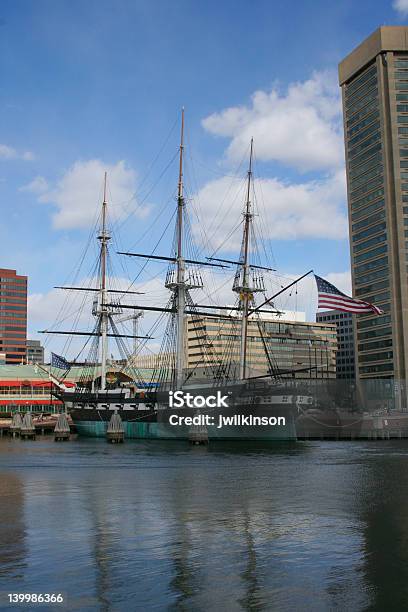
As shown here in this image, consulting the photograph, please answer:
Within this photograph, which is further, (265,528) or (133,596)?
(265,528)

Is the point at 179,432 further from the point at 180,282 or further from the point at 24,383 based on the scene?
the point at 24,383

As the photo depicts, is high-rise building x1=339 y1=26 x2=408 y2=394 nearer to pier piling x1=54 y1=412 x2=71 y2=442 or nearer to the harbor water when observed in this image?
pier piling x1=54 y1=412 x2=71 y2=442

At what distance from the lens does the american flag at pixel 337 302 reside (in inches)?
2539

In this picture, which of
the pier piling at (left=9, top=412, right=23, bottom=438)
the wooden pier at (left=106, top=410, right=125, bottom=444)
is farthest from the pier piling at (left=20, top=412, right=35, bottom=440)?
the wooden pier at (left=106, top=410, right=125, bottom=444)

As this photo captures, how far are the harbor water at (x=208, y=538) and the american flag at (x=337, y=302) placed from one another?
20.6 metres

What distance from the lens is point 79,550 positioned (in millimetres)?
21781

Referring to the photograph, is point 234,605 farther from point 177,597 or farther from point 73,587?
point 73,587

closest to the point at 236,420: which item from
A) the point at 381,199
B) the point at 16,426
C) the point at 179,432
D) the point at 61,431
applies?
the point at 179,432

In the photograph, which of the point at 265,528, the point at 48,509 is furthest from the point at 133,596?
the point at 48,509

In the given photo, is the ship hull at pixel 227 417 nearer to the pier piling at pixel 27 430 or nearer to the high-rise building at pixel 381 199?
the pier piling at pixel 27 430

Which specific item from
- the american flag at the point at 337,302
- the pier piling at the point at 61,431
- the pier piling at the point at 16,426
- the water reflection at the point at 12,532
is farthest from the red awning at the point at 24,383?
the water reflection at the point at 12,532

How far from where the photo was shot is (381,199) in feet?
505

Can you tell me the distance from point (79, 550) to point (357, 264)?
5792 inches

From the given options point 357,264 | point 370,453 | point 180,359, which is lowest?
point 370,453
